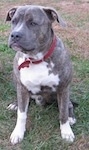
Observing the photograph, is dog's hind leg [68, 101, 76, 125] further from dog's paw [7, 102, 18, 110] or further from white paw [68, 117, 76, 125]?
dog's paw [7, 102, 18, 110]

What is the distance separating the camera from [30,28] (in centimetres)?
288

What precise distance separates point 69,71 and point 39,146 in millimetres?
703

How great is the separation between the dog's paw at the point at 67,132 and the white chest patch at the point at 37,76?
428mm

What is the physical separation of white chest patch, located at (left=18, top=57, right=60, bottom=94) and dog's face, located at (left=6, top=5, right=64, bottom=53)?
169mm

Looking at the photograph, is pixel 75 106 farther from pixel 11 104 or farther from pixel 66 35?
pixel 66 35

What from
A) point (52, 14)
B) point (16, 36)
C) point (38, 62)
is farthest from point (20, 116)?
point (52, 14)

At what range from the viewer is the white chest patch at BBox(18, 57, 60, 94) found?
10.2 ft

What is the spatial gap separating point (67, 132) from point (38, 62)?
71 centimetres

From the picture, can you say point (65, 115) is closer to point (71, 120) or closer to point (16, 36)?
point (71, 120)

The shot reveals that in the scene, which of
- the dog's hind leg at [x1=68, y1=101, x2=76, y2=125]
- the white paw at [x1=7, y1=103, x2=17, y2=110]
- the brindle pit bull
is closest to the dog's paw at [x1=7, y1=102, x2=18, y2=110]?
the white paw at [x1=7, y1=103, x2=17, y2=110]

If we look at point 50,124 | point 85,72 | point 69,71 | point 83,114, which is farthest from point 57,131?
point 85,72

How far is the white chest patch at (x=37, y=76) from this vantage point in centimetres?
311

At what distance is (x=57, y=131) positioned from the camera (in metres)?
3.43

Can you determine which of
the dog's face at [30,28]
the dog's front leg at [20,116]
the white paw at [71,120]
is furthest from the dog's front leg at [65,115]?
the dog's face at [30,28]
